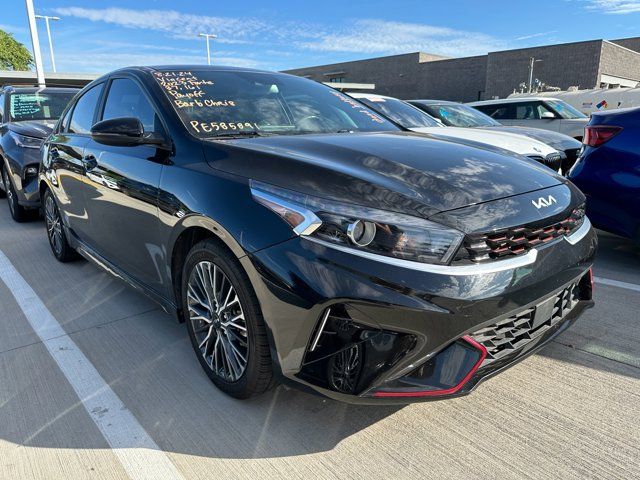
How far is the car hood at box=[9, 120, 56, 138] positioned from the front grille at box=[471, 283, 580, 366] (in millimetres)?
6178

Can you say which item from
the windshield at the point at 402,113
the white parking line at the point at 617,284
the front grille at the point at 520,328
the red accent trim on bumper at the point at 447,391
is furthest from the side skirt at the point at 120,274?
the windshield at the point at 402,113

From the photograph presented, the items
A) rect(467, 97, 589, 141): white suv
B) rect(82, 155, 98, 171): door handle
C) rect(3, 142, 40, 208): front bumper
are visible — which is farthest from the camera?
rect(467, 97, 589, 141): white suv

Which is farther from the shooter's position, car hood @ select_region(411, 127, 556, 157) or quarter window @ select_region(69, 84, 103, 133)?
car hood @ select_region(411, 127, 556, 157)

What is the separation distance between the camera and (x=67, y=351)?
3088 mm

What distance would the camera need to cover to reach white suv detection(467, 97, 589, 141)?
10703 mm

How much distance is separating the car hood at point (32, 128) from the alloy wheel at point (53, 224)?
5.70 feet

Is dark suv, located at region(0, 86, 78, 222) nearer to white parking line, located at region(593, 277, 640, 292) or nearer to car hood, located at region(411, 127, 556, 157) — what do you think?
→ car hood, located at region(411, 127, 556, 157)

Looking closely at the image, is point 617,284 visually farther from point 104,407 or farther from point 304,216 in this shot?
point 104,407

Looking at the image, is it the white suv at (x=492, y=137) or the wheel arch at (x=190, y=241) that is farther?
the white suv at (x=492, y=137)

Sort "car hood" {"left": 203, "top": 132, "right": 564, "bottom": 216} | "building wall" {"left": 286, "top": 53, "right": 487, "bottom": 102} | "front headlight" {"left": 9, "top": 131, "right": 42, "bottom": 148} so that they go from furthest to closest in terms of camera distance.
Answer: "building wall" {"left": 286, "top": 53, "right": 487, "bottom": 102} → "front headlight" {"left": 9, "top": 131, "right": 42, "bottom": 148} → "car hood" {"left": 203, "top": 132, "right": 564, "bottom": 216}

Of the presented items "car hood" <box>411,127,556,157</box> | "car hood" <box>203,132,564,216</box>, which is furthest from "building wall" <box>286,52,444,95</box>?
"car hood" <box>203,132,564,216</box>

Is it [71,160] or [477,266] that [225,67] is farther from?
[477,266]

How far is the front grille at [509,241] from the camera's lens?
6.28 feet

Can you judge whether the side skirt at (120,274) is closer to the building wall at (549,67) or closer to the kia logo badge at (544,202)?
the kia logo badge at (544,202)
